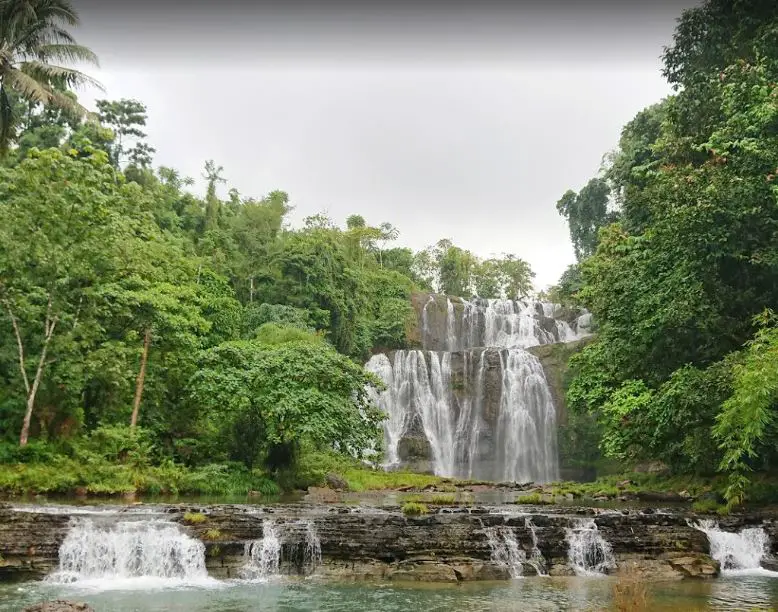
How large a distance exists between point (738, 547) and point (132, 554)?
12550 mm

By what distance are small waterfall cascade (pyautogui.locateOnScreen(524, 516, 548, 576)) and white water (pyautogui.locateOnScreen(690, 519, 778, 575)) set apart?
12.4ft

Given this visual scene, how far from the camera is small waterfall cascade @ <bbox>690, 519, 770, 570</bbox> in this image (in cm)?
1360

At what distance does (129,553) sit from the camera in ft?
38.8

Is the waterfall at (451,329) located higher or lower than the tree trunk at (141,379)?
higher

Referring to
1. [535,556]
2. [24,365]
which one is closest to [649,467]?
[535,556]

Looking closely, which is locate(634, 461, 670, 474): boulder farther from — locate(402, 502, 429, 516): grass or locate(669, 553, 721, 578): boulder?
locate(402, 502, 429, 516): grass

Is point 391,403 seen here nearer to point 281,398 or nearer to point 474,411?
point 474,411

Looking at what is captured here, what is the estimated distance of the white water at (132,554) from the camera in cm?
1153

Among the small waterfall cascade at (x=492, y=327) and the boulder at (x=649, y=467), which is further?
the small waterfall cascade at (x=492, y=327)

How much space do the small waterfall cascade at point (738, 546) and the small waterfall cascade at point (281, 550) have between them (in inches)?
331

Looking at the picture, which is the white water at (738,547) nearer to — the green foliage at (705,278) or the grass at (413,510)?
the green foliage at (705,278)

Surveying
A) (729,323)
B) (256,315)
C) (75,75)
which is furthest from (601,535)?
(256,315)

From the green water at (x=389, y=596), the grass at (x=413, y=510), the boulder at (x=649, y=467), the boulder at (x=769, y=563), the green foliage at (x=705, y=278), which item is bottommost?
the green water at (x=389, y=596)

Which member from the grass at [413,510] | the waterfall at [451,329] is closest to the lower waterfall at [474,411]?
the waterfall at [451,329]
